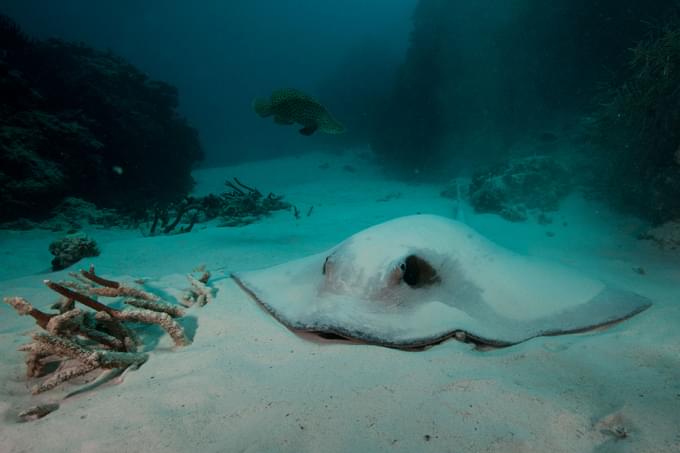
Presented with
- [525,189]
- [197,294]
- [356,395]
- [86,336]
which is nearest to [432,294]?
[356,395]

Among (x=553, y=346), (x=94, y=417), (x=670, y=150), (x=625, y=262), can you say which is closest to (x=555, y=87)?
(x=670, y=150)

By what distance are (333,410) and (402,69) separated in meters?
23.5

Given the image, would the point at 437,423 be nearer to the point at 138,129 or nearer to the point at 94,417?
the point at 94,417

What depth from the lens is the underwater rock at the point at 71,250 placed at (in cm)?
559

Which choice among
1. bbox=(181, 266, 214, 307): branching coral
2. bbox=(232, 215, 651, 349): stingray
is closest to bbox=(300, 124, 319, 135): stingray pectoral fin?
bbox=(232, 215, 651, 349): stingray

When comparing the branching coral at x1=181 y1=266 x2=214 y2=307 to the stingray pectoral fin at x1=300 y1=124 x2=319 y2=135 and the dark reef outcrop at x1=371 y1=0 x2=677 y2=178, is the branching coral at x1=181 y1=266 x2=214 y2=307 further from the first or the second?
the dark reef outcrop at x1=371 y1=0 x2=677 y2=178

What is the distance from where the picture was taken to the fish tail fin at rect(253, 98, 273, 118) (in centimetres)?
573

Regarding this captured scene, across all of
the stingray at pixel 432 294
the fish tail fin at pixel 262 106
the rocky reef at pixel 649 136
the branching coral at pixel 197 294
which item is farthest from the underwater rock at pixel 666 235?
the branching coral at pixel 197 294

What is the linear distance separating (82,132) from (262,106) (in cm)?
831

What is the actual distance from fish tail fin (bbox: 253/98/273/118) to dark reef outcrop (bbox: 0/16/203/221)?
7248 millimetres

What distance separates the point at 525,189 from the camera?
36.6 feet

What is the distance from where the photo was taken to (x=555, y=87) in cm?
1572

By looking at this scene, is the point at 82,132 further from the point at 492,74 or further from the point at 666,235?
the point at 492,74

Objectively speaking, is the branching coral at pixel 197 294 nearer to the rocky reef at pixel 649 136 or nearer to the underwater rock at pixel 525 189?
the rocky reef at pixel 649 136
